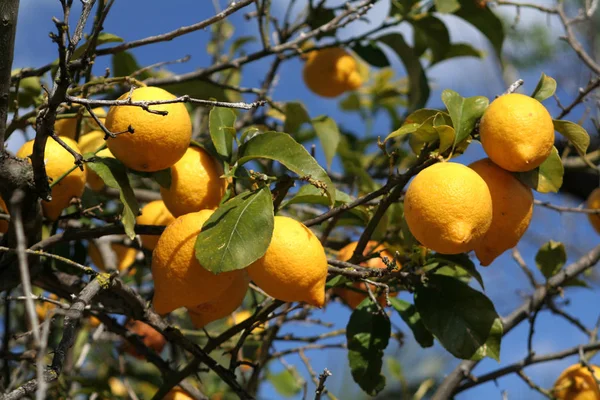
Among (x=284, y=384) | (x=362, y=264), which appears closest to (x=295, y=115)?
(x=362, y=264)

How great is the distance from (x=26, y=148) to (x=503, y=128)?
2.48 feet

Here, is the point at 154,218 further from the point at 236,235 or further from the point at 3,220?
the point at 236,235

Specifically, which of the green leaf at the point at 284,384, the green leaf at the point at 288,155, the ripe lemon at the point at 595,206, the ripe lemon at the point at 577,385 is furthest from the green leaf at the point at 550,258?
the green leaf at the point at 284,384

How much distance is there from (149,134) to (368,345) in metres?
0.57

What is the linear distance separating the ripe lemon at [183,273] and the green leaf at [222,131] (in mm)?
181

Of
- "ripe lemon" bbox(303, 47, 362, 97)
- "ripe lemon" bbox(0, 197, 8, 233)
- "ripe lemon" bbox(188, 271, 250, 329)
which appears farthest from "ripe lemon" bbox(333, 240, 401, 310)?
"ripe lemon" bbox(303, 47, 362, 97)

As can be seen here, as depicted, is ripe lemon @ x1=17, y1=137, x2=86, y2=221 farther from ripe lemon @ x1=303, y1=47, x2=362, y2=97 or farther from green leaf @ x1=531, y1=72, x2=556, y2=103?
ripe lemon @ x1=303, y1=47, x2=362, y2=97

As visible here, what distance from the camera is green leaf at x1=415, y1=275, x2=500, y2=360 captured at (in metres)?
1.13

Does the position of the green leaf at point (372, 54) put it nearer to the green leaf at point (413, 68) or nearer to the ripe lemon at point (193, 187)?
the green leaf at point (413, 68)

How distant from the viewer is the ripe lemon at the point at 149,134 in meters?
1.00

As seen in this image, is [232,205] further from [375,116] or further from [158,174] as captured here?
[375,116]

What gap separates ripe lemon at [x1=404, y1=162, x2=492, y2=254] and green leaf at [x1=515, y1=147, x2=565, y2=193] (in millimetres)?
134

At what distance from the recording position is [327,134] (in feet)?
5.50

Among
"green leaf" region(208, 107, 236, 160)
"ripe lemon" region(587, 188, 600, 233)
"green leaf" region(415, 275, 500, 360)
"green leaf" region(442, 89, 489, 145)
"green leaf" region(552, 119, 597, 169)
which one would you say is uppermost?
"green leaf" region(208, 107, 236, 160)
